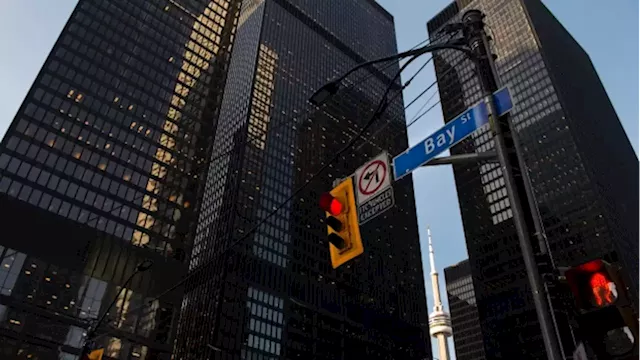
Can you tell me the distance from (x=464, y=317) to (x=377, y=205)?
7335 inches

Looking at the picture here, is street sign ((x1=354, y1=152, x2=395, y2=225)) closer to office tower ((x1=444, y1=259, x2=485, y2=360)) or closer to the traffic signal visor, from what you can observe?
the traffic signal visor

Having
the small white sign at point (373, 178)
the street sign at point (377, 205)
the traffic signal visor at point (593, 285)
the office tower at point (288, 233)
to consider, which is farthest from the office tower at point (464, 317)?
the traffic signal visor at point (593, 285)

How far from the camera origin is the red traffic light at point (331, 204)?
938 centimetres

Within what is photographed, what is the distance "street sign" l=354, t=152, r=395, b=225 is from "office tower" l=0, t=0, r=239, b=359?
184 ft

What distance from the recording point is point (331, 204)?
31.0ft

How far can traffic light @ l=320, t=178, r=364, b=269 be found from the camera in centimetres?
888

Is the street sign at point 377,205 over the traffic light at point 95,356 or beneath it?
over

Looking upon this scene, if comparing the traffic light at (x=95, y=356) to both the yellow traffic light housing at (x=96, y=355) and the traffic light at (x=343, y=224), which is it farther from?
the traffic light at (x=343, y=224)

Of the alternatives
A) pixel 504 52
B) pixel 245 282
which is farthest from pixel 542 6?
pixel 245 282

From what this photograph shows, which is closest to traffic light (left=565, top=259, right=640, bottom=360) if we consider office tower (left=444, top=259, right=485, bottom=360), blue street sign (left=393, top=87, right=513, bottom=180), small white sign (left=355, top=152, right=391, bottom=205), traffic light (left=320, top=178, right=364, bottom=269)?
blue street sign (left=393, top=87, right=513, bottom=180)

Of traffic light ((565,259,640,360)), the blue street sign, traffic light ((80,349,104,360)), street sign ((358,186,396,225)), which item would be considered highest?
the blue street sign

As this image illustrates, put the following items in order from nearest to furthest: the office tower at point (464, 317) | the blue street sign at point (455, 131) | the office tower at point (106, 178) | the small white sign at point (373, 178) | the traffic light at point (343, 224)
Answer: the blue street sign at point (455, 131)
the traffic light at point (343, 224)
the small white sign at point (373, 178)
the office tower at point (106, 178)
the office tower at point (464, 317)

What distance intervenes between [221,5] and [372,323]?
9727 centimetres

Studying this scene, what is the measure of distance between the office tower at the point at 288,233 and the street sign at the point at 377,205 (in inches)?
3178
